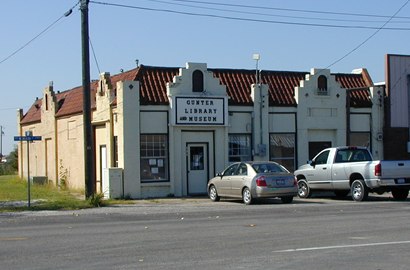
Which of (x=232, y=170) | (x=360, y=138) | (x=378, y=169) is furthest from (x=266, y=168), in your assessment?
(x=360, y=138)

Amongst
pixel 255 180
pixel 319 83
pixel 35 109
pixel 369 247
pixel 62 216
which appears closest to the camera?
pixel 369 247

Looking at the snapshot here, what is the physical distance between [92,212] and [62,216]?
4.92 feet

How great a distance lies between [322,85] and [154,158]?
8446 millimetres

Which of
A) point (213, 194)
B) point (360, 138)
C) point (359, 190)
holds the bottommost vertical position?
point (213, 194)

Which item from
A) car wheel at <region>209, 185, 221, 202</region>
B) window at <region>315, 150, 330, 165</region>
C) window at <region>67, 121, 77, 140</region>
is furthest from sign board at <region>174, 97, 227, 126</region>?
window at <region>67, 121, 77, 140</region>

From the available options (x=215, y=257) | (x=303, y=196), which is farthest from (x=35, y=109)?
(x=215, y=257)

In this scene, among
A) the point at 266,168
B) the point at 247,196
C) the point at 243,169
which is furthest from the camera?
the point at 243,169

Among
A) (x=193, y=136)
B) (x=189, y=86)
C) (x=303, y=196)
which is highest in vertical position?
(x=189, y=86)

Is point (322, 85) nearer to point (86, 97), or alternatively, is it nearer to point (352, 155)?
point (352, 155)

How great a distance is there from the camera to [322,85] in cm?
2925

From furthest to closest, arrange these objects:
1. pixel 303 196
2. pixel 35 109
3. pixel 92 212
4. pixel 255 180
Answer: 1. pixel 35 109
2. pixel 303 196
3. pixel 255 180
4. pixel 92 212

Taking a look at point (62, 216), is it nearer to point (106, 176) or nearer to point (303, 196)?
point (106, 176)

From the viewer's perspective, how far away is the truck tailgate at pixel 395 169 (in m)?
22.2

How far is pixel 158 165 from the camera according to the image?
86.1ft
